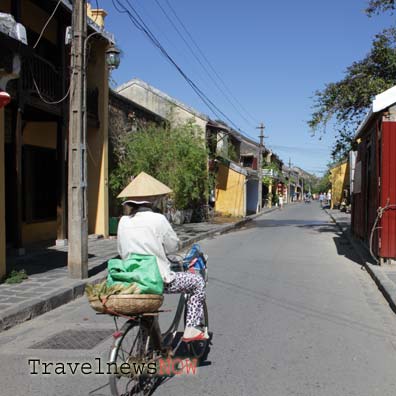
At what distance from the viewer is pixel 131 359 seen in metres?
3.96

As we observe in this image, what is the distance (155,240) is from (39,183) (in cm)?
1161

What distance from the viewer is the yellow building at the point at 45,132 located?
11.6 metres

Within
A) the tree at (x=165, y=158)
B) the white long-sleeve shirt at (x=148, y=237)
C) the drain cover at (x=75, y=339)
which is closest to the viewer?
the white long-sleeve shirt at (x=148, y=237)

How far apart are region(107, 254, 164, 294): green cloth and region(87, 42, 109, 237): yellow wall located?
1240 centimetres

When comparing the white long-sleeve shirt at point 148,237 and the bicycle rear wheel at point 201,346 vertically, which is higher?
the white long-sleeve shirt at point 148,237

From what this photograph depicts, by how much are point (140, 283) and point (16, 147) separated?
8556 mm

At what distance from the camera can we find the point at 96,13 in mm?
16156

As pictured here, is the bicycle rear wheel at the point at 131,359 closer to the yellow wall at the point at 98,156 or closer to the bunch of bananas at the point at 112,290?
the bunch of bananas at the point at 112,290

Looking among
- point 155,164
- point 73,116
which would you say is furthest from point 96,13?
point 73,116

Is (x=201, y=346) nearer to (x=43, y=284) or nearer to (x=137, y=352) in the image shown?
(x=137, y=352)

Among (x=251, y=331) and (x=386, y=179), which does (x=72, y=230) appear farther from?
(x=386, y=179)

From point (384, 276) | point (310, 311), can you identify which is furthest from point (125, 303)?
point (384, 276)

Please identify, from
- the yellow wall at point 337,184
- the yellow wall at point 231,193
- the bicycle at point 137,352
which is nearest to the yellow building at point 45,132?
the bicycle at point 137,352

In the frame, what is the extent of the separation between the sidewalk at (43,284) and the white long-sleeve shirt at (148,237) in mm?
2788
